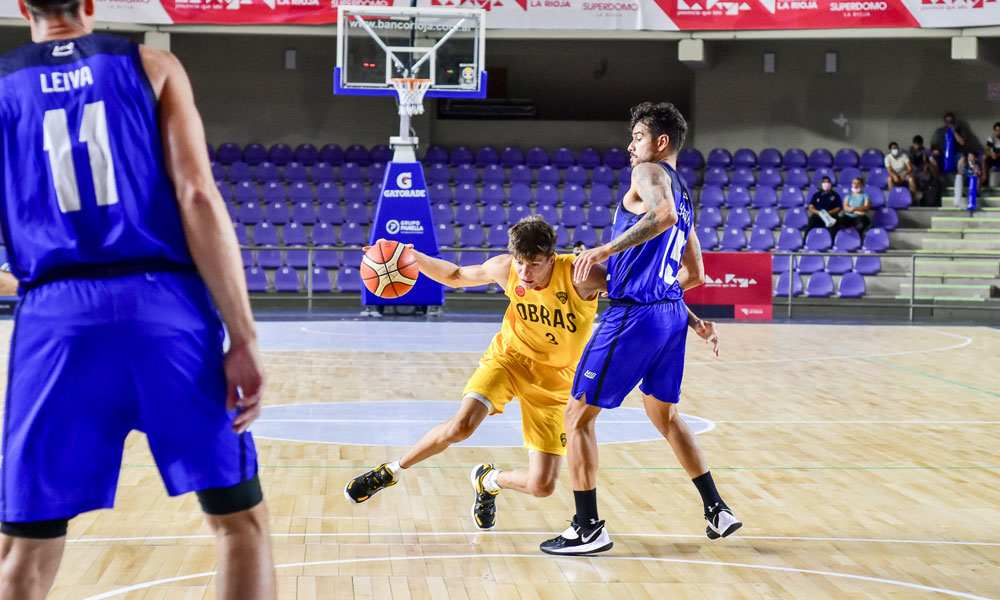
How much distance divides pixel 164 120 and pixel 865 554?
3.20 meters

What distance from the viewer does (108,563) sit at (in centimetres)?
383

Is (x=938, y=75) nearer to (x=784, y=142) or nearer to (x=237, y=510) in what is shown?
(x=784, y=142)

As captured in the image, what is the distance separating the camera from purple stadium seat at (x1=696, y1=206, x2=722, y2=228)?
1809 centimetres

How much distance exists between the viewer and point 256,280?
53.2 feet

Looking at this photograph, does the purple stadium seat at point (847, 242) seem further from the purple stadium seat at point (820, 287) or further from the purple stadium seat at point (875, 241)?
the purple stadium seat at point (820, 287)

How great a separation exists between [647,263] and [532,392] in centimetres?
75

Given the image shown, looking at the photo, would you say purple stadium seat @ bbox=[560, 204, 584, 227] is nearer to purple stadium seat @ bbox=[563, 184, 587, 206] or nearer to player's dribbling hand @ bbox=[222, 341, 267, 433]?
purple stadium seat @ bbox=[563, 184, 587, 206]

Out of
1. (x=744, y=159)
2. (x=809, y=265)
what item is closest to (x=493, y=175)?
(x=744, y=159)

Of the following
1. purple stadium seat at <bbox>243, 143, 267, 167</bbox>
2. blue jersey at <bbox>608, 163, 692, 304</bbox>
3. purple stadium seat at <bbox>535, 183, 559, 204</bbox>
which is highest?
purple stadium seat at <bbox>243, 143, 267, 167</bbox>

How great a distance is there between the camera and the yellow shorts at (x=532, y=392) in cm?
448

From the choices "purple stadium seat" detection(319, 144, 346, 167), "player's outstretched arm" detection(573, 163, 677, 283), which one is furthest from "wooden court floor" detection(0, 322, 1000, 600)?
"purple stadium seat" detection(319, 144, 346, 167)

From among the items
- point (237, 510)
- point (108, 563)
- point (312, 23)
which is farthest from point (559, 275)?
point (312, 23)

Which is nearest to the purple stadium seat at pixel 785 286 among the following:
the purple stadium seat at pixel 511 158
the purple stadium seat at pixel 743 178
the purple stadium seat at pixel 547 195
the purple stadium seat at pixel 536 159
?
the purple stadium seat at pixel 743 178

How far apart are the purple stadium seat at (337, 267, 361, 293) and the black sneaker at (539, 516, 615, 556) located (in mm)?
12303
